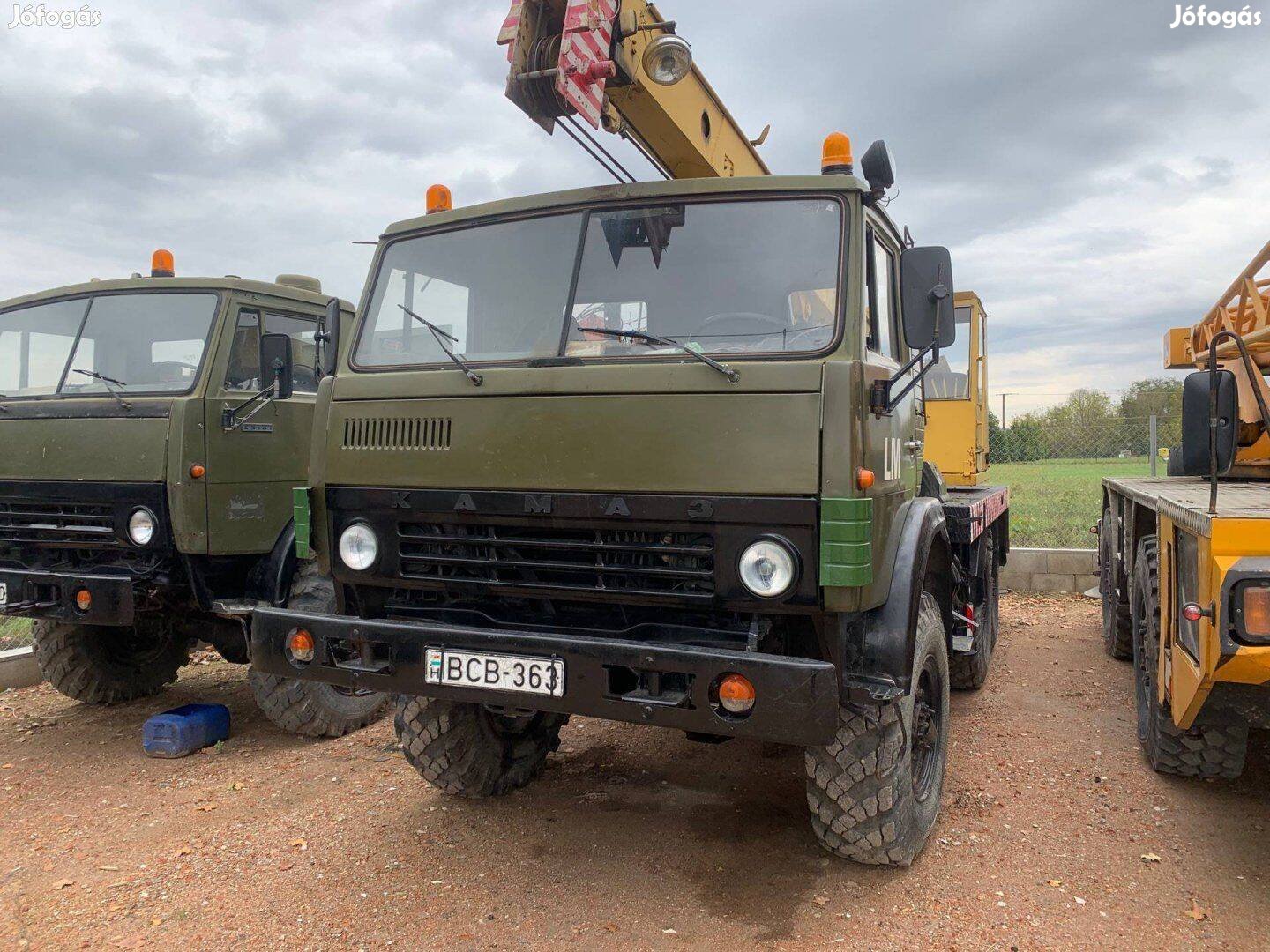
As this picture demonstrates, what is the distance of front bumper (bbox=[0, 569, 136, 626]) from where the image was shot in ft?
14.6

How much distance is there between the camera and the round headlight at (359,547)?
128 inches

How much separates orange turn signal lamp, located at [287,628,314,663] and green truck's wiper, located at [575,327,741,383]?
146 cm

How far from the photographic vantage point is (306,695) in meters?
4.89

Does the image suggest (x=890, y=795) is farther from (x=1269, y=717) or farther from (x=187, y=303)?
(x=187, y=303)

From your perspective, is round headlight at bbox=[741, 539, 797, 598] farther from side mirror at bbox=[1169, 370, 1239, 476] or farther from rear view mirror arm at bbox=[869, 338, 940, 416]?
side mirror at bbox=[1169, 370, 1239, 476]

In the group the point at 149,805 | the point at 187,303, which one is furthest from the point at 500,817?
the point at 187,303


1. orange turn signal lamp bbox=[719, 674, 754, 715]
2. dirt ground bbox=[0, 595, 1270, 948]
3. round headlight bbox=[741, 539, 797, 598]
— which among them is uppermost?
round headlight bbox=[741, 539, 797, 598]

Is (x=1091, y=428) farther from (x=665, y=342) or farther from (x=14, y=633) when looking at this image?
(x=14, y=633)

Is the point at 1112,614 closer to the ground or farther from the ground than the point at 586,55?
closer to the ground

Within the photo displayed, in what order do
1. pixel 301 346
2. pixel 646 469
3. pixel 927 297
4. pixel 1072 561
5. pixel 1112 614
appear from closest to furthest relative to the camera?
1. pixel 646 469
2. pixel 927 297
3. pixel 301 346
4. pixel 1112 614
5. pixel 1072 561

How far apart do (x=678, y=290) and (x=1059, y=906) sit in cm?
243

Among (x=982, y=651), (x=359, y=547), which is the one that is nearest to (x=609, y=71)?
(x=359, y=547)

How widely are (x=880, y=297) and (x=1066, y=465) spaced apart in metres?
8.60

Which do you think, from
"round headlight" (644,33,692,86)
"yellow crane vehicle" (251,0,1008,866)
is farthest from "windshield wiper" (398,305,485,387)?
"round headlight" (644,33,692,86)
